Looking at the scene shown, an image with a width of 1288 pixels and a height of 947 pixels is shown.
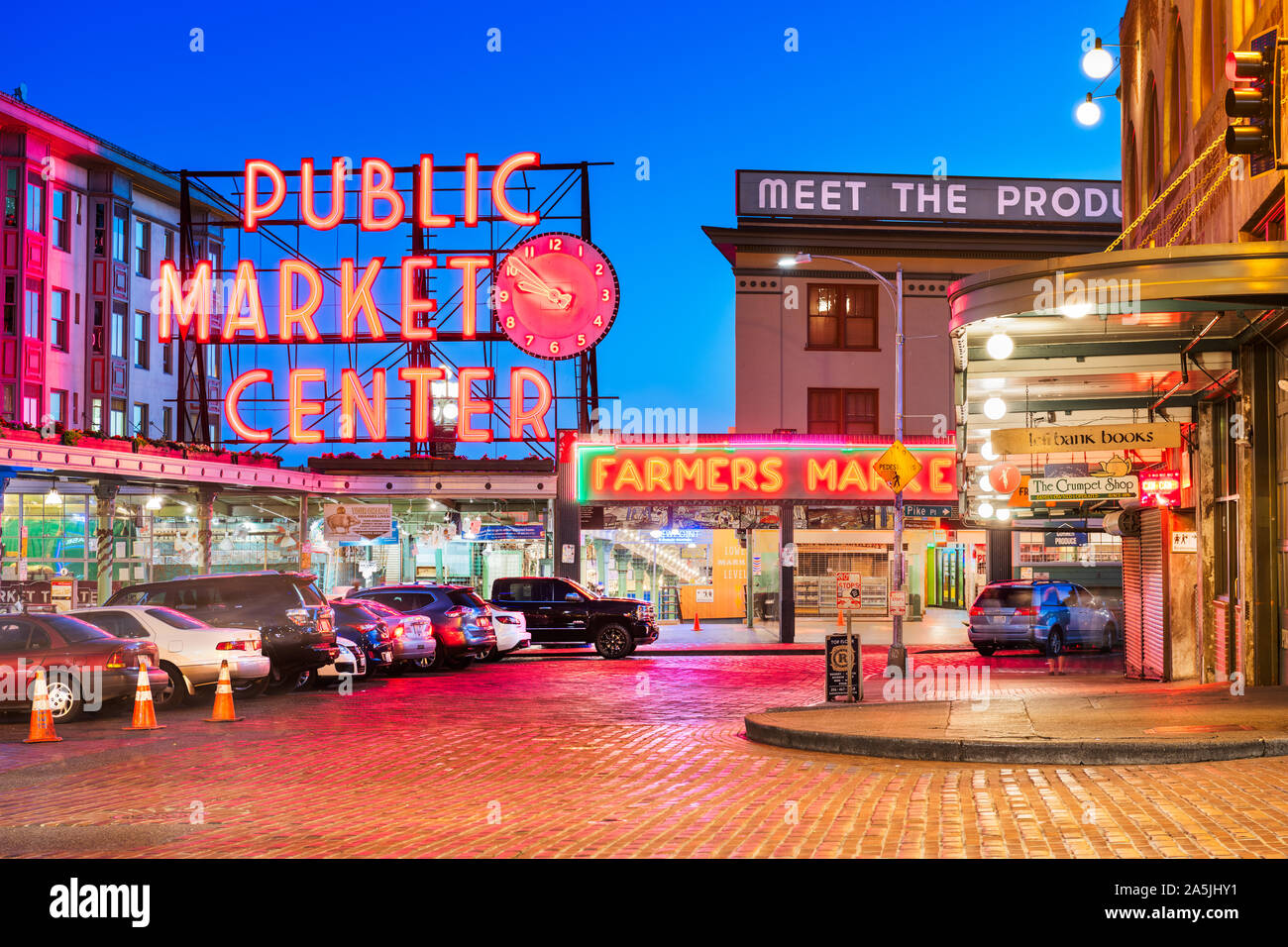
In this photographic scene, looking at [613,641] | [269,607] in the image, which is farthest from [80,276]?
[269,607]

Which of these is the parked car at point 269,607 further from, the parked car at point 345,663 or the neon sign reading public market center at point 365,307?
the neon sign reading public market center at point 365,307

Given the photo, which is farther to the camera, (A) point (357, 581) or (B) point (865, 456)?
(A) point (357, 581)

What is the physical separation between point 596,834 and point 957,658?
74.1 ft

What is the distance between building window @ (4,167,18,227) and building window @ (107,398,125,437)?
749 cm

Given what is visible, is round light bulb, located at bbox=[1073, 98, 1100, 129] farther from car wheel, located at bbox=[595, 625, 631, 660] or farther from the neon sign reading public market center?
the neon sign reading public market center

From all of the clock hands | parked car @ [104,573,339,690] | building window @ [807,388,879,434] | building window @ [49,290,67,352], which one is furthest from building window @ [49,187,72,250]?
parked car @ [104,573,339,690]

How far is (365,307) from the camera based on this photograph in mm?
43719

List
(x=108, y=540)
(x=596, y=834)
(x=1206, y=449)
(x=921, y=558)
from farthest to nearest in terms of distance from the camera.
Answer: (x=921, y=558)
(x=108, y=540)
(x=1206, y=449)
(x=596, y=834)

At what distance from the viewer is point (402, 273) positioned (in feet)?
142

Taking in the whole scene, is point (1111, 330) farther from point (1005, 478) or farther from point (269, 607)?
point (269, 607)

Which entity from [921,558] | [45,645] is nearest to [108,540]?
[45,645]

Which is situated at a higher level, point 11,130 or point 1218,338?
point 11,130

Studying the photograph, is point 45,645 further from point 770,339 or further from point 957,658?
point 770,339

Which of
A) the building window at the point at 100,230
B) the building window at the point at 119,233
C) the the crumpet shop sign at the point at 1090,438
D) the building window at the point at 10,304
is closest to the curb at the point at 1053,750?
the the crumpet shop sign at the point at 1090,438
